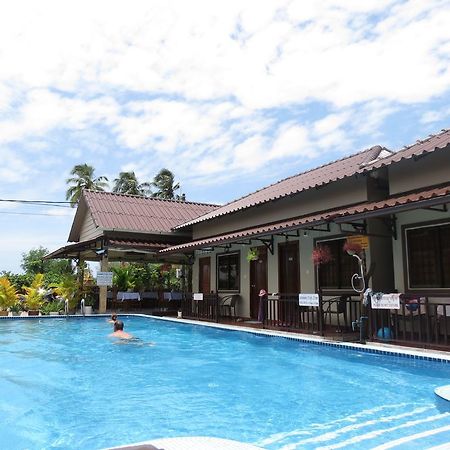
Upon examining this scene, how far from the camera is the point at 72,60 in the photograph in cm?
1019

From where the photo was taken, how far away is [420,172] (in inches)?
420

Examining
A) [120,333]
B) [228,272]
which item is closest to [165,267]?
[228,272]

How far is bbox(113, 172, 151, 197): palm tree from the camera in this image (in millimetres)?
46625

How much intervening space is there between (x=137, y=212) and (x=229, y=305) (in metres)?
9.29

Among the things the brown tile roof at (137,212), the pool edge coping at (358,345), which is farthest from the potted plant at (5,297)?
the pool edge coping at (358,345)

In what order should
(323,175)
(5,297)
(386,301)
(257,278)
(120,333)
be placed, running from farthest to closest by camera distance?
(5,297) < (257,278) < (323,175) < (120,333) < (386,301)

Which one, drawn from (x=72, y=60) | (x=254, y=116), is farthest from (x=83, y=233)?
(x=72, y=60)

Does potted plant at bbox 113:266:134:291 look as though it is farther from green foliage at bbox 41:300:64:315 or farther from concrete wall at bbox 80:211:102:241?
green foliage at bbox 41:300:64:315

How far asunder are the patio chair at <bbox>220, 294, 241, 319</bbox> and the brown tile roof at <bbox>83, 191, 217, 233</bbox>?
21.1 ft

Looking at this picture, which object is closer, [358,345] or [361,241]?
[358,345]

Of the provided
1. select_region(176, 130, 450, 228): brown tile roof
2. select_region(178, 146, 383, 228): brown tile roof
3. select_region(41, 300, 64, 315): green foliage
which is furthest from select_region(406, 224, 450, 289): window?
select_region(41, 300, 64, 315): green foliage

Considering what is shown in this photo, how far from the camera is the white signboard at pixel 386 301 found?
29.4ft

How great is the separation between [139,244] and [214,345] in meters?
10.1

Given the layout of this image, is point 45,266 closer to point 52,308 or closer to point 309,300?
point 52,308
